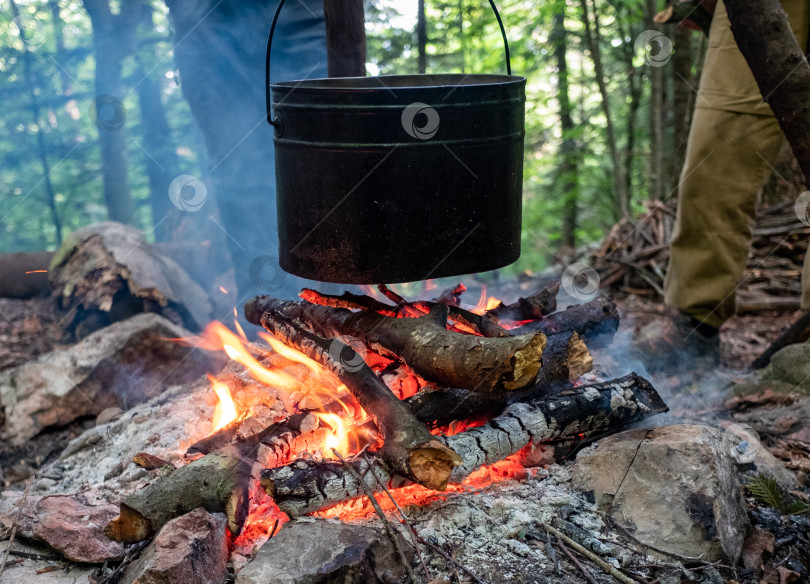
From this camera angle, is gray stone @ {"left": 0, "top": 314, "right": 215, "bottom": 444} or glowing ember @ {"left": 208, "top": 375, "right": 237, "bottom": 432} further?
gray stone @ {"left": 0, "top": 314, "right": 215, "bottom": 444}

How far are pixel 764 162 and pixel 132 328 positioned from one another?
3818 mm

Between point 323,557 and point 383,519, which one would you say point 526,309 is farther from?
point 323,557

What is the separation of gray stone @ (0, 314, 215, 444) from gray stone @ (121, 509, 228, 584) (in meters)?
2.08

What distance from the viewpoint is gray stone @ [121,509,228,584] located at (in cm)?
175

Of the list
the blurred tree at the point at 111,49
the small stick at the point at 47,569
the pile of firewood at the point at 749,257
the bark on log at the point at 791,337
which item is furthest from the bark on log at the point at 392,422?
the blurred tree at the point at 111,49

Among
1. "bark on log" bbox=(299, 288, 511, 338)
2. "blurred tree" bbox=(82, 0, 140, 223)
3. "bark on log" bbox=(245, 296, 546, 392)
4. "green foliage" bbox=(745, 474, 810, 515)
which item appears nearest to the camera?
"bark on log" bbox=(245, 296, 546, 392)

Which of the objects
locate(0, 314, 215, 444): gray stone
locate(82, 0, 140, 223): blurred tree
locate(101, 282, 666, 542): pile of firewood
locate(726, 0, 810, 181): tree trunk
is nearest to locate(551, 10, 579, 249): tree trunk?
locate(82, 0, 140, 223): blurred tree

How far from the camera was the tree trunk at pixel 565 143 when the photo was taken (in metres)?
9.79

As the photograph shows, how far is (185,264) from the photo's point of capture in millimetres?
5367

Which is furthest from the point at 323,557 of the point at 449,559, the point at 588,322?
the point at 588,322

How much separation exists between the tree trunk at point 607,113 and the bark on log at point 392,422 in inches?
252

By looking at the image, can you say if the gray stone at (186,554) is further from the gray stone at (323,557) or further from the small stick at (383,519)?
the small stick at (383,519)

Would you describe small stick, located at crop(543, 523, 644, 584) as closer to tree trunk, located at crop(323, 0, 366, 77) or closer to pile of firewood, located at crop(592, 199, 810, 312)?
tree trunk, located at crop(323, 0, 366, 77)

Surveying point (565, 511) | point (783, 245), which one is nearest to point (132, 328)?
point (565, 511)
